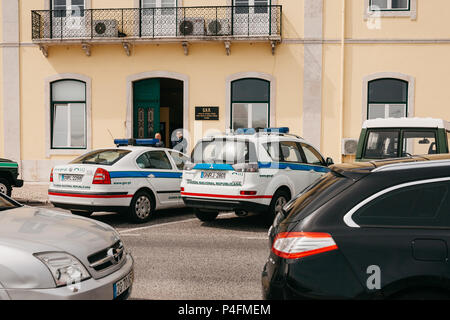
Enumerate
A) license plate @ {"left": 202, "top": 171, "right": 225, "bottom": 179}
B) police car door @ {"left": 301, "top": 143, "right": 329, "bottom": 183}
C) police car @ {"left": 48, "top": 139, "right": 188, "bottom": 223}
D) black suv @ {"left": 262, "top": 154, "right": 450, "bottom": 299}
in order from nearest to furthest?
1. black suv @ {"left": 262, "top": 154, "right": 450, "bottom": 299}
2. license plate @ {"left": 202, "top": 171, "right": 225, "bottom": 179}
3. police car @ {"left": 48, "top": 139, "right": 188, "bottom": 223}
4. police car door @ {"left": 301, "top": 143, "right": 329, "bottom": 183}

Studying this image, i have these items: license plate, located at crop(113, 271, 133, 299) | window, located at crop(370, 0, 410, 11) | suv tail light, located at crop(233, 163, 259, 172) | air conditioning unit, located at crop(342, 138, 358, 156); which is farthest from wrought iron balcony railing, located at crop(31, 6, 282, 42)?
license plate, located at crop(113, 271, 133, 299)

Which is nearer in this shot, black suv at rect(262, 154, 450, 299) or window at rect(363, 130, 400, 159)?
black suv at rect(262, 154, 450, 299)

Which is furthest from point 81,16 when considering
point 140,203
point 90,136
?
point 140,203

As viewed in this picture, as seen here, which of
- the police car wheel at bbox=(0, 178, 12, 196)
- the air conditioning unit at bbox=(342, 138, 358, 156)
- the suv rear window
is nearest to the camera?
the suv rear window

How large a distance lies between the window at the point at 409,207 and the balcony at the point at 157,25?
45.6ft

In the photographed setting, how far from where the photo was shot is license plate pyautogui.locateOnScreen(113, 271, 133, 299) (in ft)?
12.3

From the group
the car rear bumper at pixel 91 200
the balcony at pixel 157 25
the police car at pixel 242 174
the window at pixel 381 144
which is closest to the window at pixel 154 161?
the car rear bumper at pixel 91 200

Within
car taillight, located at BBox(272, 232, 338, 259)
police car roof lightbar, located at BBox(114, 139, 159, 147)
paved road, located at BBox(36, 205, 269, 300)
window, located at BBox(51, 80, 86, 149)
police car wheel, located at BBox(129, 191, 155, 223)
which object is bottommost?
paved road, located at BBox(36, 205, 269, 300)

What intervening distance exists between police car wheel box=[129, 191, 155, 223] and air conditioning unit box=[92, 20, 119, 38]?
31.1 feet

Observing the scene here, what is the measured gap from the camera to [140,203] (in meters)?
9.54

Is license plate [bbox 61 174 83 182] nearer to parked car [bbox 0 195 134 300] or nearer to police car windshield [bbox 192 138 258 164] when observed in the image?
police car windshield [bbox 192 138 258 164]

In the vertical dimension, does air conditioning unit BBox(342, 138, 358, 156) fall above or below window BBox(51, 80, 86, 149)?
below

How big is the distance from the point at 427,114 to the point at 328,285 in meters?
15.3

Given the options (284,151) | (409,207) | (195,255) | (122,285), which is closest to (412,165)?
(409,207)
